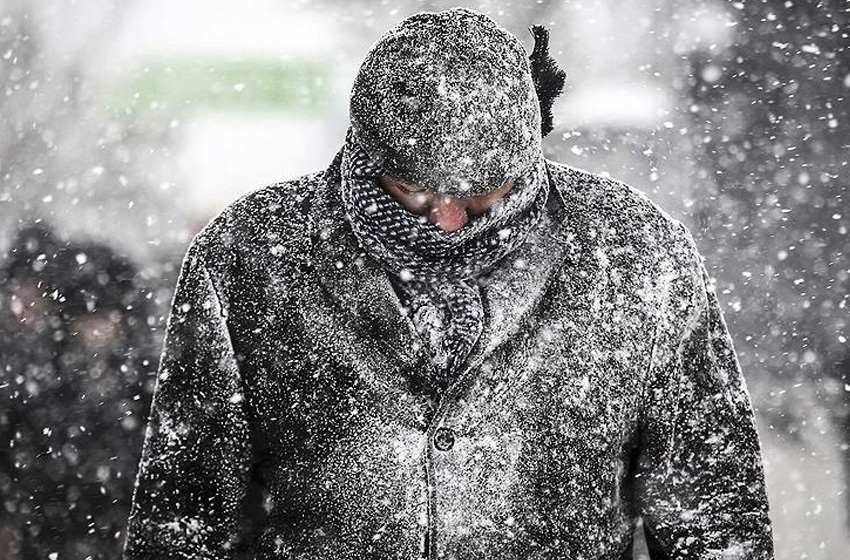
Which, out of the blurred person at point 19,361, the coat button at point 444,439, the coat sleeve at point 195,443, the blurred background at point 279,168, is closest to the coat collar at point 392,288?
the coat button at point 444,439

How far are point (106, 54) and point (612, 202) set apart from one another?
454 centimetres

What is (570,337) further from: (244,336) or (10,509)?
(10,509)

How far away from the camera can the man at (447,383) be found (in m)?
1.90

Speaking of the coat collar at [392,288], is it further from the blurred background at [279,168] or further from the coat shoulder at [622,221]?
the blurred background at [279,168]

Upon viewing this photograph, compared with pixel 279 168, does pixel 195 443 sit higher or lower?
higher

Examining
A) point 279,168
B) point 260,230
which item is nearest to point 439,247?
point 260,230

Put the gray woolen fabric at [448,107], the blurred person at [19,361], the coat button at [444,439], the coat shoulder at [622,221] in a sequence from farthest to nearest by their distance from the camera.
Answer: the blurred person at [19,361] → the coat shoulder at [622,221] → the coat button at [444,439] → the gray woolen fabric at [448,107]

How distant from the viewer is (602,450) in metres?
1.93

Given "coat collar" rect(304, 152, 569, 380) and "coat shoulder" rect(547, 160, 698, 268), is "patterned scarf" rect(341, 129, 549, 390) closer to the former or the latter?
"coat collar" rect(304, 152, 569, 380)

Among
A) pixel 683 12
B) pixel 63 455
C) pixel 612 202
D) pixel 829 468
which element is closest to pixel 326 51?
pixel 683 12

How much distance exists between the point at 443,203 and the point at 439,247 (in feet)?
0.24

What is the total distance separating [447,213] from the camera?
72.3 inches

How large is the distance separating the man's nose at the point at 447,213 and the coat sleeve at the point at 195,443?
44 cm

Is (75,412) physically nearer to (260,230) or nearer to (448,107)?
(260,230)
